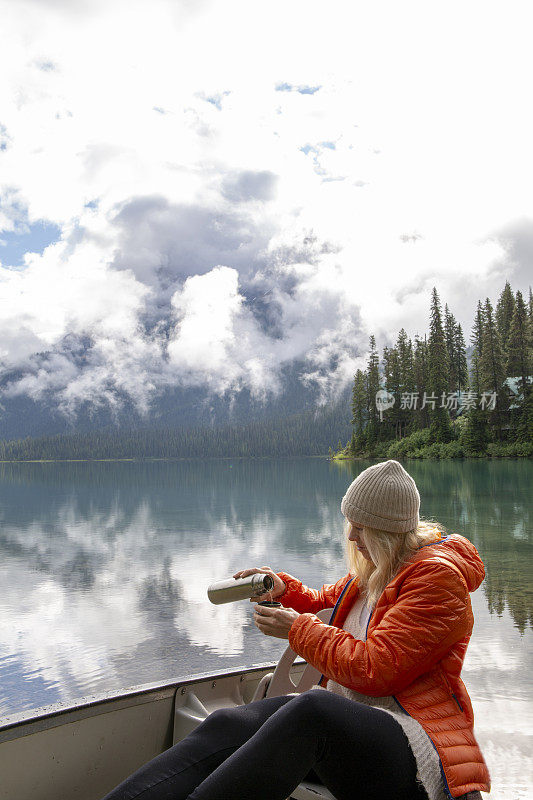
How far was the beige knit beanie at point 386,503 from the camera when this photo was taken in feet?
9.53

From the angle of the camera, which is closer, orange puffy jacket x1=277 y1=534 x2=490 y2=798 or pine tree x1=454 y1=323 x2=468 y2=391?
orange puffy jacket x1=277 y1=534 x2=490 y2=798

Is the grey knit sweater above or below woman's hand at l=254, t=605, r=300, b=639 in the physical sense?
below

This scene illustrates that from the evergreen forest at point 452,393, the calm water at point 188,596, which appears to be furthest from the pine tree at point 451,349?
the calm water at point 188,596

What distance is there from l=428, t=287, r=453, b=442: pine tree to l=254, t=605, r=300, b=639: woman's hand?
7066 centimetres

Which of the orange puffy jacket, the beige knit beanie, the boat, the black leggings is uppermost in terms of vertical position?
the beige knit beanie

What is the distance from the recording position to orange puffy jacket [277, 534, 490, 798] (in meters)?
2.50

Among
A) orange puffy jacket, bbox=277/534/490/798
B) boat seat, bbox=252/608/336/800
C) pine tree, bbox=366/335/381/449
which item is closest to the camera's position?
orange puffy jacket, bbox=277/534/490/798

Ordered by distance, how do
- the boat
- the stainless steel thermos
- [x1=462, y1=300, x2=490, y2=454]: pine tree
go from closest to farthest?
the boat < the stainless steel thermos < [x1=462, y1=300, x2=490, y2=454]: pine tree

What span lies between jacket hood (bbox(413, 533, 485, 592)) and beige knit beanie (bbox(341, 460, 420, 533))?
0.15 meters

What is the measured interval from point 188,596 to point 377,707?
1219 centimetres

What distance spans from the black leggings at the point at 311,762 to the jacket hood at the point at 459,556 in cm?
63

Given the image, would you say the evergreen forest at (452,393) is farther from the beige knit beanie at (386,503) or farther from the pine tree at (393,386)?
the beige knit beanie at (386,503)

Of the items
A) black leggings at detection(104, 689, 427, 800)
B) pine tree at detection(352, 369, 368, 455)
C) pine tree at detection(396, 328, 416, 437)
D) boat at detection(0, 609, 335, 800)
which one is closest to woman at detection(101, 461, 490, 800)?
black leggings at detection(104, 689, 427, 800)

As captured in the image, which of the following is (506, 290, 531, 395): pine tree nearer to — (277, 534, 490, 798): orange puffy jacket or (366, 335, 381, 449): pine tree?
(366, 335, 381, 449): pine tree
